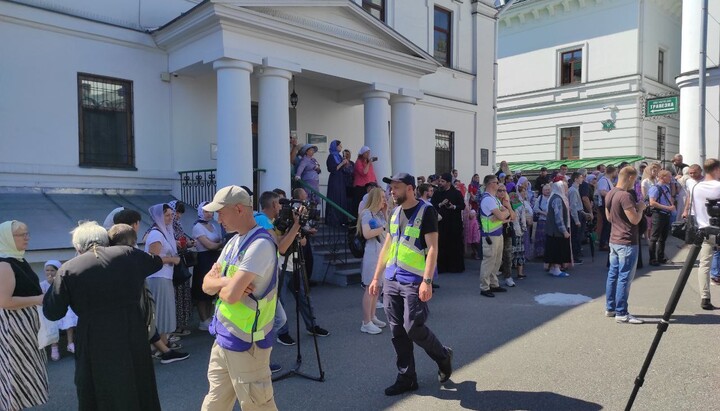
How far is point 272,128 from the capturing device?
9766 millimetres

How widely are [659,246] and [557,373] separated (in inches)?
301

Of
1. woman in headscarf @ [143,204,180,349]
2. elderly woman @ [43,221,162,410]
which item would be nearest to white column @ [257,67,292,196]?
woman in headscarf @ [143,204,180,349]

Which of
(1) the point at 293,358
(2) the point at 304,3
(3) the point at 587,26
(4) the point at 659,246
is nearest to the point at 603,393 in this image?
(1) the point at 293,358

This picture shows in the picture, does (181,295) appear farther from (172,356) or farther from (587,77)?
(587,77)

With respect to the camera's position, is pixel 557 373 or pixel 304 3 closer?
pixel 557 373

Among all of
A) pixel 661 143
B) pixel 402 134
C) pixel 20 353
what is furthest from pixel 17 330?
pixel 661 143

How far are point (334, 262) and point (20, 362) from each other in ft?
20.4

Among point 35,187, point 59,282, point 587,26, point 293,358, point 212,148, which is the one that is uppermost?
point 587,26

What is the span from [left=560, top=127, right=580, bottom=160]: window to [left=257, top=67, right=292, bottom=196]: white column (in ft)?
65.4

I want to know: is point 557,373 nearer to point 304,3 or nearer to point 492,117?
point 304,3

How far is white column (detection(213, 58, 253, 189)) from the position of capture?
9.17 metres

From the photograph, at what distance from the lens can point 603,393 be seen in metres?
4.35

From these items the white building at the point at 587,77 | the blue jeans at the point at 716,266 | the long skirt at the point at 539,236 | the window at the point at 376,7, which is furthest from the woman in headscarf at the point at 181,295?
the white building at the point at 587,77

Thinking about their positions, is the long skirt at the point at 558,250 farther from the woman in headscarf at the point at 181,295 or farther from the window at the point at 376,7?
the window at the point at 376,7
